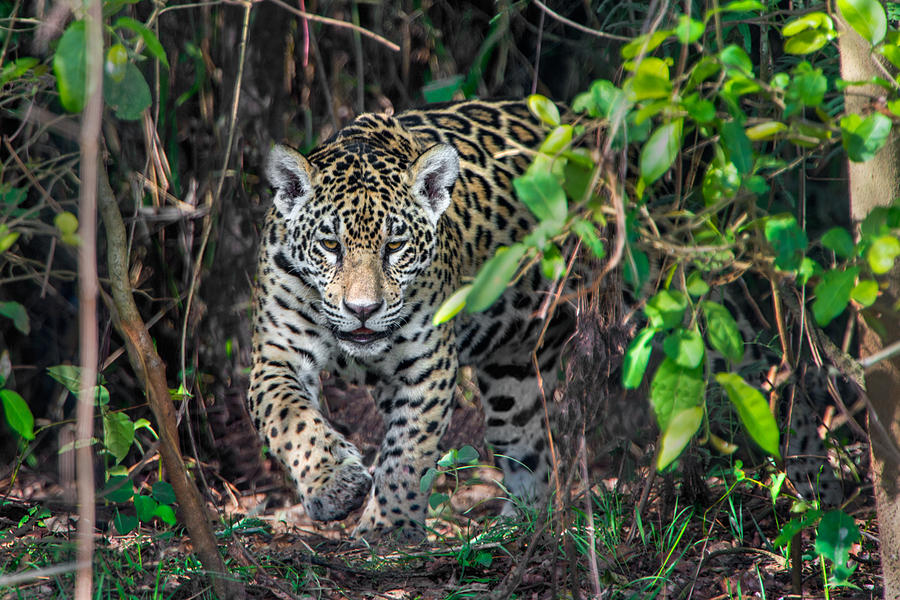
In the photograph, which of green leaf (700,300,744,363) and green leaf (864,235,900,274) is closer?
green leaf (864,235,900,274)

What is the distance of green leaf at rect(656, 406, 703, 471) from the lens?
7.14 feet

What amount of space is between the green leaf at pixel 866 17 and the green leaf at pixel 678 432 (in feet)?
3.01

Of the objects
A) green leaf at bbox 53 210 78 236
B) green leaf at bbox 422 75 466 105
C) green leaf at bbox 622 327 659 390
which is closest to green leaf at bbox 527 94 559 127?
green leaf at bbox 622 327 659 390

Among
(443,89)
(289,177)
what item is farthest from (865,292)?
(443,89)

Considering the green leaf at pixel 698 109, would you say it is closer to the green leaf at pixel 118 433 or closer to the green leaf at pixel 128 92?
the green leaf at pixel 128 92

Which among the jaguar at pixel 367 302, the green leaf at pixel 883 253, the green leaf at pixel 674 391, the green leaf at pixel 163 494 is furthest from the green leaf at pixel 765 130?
the green leaf at pixel 163 494

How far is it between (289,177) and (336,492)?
1382mm

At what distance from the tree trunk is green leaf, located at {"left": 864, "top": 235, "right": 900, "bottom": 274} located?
0.38m

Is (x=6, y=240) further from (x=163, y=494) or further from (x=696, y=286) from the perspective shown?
(x=696, y=286)

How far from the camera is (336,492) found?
12.8 ft

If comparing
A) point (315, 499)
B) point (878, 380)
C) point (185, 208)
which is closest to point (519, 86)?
point (185, 208)

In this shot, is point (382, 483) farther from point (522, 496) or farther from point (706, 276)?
point (706, 276)

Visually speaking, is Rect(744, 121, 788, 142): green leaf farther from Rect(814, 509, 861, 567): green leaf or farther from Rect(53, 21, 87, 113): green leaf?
Rect(53, 21, 87, 113): green leaf

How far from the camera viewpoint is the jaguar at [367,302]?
412 cm
